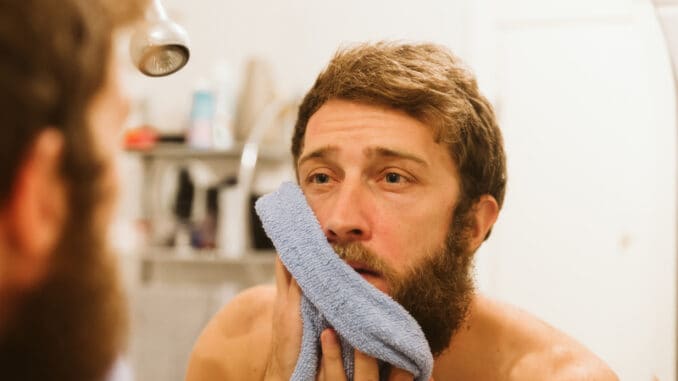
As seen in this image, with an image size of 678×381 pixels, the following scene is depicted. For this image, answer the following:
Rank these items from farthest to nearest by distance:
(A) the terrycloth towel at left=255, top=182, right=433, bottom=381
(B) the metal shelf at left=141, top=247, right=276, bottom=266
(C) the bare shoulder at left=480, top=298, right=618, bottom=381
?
(B) the metal shelf at left=141, top=247, right=276, bottom=266
(C) the bare shoulder at left=480, top=298, right=618, bottom=381
(A) the terrycloth towel at left=255, top=182, right=433, bottom=381

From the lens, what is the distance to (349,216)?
57 cm

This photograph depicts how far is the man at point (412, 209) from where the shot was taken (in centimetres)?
58

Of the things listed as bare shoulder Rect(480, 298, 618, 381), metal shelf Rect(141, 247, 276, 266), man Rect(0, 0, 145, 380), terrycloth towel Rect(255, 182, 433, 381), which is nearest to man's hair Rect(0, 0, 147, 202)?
man Rect(0, 0, 145, 380)

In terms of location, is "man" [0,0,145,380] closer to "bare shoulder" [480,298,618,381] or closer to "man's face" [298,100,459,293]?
"man's face" [298,100,459,293]

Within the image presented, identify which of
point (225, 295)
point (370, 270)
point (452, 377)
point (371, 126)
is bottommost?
point (225, 295)

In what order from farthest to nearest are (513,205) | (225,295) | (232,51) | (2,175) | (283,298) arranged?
(232,51), (225,295), (513,205), (283,298), (2,175)

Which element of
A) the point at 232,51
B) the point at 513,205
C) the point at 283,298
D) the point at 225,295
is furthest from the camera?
the point at 232,51

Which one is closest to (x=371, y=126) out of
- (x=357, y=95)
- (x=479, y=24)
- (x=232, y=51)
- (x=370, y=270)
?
(x=357, y=95)

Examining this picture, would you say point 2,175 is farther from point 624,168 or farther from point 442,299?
point 624,168

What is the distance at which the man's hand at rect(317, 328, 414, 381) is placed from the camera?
540 mm

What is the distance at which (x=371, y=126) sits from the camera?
60 cm

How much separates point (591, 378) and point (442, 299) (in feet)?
0.54

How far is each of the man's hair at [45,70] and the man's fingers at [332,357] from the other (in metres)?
0.34

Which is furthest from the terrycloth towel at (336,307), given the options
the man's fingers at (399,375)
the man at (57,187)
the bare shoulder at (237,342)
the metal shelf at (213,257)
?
the metal shelf at (213,257)
